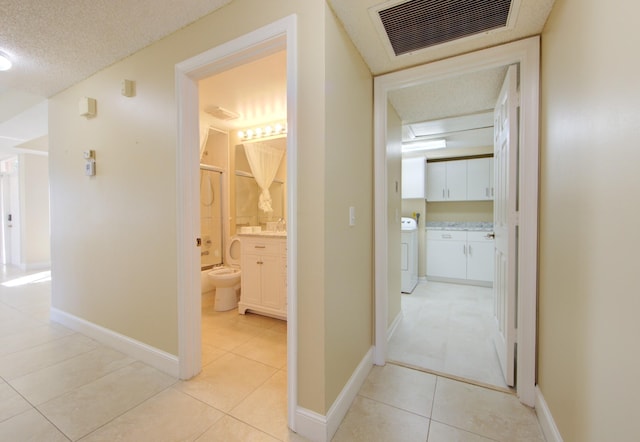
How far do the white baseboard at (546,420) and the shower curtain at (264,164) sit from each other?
3.08 meters

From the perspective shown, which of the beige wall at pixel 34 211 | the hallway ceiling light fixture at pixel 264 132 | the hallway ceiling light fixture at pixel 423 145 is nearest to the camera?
the hallway ceiling light fixture at pixel 264 132

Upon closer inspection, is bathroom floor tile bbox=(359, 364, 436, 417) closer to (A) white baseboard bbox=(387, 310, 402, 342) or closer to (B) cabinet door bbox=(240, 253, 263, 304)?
(A) white baseboard bbox=(387, 310, 402, 342)

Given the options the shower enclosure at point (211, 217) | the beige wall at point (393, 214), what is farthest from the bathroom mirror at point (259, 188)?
the beige wall at point (393, 214)

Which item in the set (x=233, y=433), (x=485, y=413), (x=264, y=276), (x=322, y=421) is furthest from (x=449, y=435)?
(x=264, y=276)

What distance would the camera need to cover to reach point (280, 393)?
1.68m

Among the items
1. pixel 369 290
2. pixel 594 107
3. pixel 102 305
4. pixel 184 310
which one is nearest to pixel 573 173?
pixel 594 107

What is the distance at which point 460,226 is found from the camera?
469 centimetres

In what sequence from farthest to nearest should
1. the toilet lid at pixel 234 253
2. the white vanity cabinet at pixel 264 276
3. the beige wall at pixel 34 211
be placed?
the beige wall at pixel 34 211
the toilet lid at pixel 234 253
the white vanity cabinet at pixel 264 276

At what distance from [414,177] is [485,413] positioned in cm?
369

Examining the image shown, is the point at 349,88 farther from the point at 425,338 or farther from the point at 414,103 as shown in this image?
the point at 425,338

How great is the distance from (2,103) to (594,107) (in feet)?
17.2

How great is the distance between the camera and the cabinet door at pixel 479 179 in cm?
438

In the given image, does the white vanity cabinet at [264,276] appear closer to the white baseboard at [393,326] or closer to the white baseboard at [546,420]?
the white baseboard at [393,326]

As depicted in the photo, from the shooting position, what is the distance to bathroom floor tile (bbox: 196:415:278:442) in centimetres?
133
